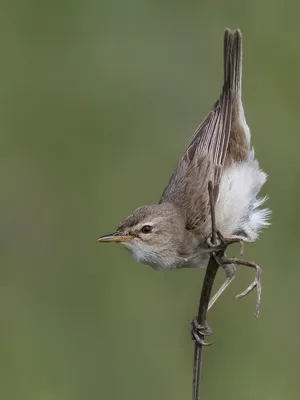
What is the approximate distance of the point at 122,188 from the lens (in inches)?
350

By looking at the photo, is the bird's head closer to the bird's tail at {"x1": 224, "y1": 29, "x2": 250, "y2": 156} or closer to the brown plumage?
the brown plumage

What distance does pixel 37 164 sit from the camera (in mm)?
9328

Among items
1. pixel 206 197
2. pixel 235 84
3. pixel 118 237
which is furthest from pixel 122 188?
pixel 118 237

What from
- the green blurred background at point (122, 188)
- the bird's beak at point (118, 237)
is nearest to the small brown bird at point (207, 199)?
the bird's beak at point (118, 237)

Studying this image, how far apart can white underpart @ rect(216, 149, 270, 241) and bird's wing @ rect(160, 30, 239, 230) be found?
8 centimetres

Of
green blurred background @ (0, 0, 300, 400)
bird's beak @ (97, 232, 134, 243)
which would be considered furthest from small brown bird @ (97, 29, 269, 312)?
green blurred background @ (0, 0, 300, 400)

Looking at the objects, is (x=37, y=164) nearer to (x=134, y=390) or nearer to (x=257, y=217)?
(x=134, y=390)

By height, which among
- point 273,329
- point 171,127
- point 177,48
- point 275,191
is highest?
point 177,48

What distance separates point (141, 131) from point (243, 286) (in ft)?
7.31

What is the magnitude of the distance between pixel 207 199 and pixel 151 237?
54cm

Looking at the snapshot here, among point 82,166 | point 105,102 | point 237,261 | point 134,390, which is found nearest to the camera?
point 237,261

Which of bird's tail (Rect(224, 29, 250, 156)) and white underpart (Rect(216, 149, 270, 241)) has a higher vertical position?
bird's tail (Rect(224, 29, 250, 156))

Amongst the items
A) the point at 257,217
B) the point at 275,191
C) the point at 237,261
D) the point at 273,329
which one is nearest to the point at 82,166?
the point at 275,191

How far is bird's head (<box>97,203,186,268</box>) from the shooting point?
237 inches
